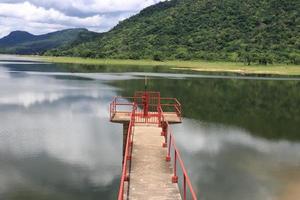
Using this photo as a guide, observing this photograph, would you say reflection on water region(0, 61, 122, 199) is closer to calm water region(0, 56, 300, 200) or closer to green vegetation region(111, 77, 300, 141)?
calm water region(0, 56, 300, 200)

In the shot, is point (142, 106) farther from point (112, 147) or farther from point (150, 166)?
point (150, 166)

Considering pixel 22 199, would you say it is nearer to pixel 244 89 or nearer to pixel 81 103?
pixel 81 103

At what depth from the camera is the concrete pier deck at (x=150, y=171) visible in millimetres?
16748

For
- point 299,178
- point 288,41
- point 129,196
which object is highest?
point 288,41

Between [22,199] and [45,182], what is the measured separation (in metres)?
2.62

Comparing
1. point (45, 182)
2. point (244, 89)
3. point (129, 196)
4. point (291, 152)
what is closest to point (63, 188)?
point (45, 182)

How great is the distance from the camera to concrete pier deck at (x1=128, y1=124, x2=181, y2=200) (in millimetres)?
16748

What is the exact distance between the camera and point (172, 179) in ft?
59.1

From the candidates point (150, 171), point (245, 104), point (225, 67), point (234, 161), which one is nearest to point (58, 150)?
point (234, 161)

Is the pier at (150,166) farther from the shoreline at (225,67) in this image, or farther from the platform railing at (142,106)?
the shoreline at (225,67)

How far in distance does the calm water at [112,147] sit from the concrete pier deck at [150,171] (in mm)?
2921

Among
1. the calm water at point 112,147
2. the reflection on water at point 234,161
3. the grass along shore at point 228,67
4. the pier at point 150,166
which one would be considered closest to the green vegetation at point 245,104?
the calm water at point 112,147

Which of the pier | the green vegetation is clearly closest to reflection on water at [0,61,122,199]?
the pier

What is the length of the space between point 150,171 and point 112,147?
43.3ft
